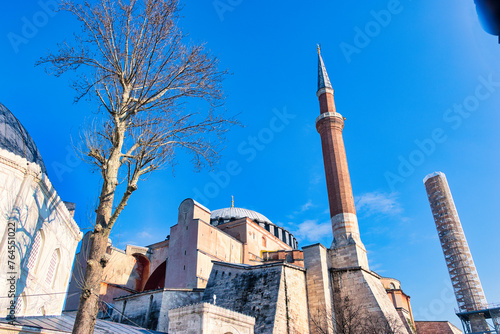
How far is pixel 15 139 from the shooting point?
11.6 m

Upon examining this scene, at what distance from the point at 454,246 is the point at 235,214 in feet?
78.5

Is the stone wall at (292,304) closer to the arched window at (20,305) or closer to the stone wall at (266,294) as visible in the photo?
the stone wall at (266,294)

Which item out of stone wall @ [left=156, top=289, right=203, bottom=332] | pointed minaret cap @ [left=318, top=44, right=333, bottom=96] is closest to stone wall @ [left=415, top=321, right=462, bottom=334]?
stone wall @ [left=156, top=289, right=203, bottom=332]

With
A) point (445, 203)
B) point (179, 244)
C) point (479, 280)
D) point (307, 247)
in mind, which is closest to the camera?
point (307, 247)

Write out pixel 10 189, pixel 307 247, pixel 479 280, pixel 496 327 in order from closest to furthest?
pixel 10 189, pixel 307 247, pixel 496 327, pixel 479 280

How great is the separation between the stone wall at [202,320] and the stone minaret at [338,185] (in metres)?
7.64

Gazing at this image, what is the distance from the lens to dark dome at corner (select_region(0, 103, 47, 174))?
11.1 m

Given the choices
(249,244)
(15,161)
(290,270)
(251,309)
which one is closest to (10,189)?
(15,161)

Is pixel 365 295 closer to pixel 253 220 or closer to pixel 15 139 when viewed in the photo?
pixel 15 139

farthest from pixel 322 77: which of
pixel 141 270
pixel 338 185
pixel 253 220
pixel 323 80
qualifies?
pixel 141 270

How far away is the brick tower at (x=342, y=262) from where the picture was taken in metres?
15.9

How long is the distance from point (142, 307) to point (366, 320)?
10.5m

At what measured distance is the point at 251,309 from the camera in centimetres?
1545

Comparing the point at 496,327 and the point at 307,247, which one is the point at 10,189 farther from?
the point at 496,327
